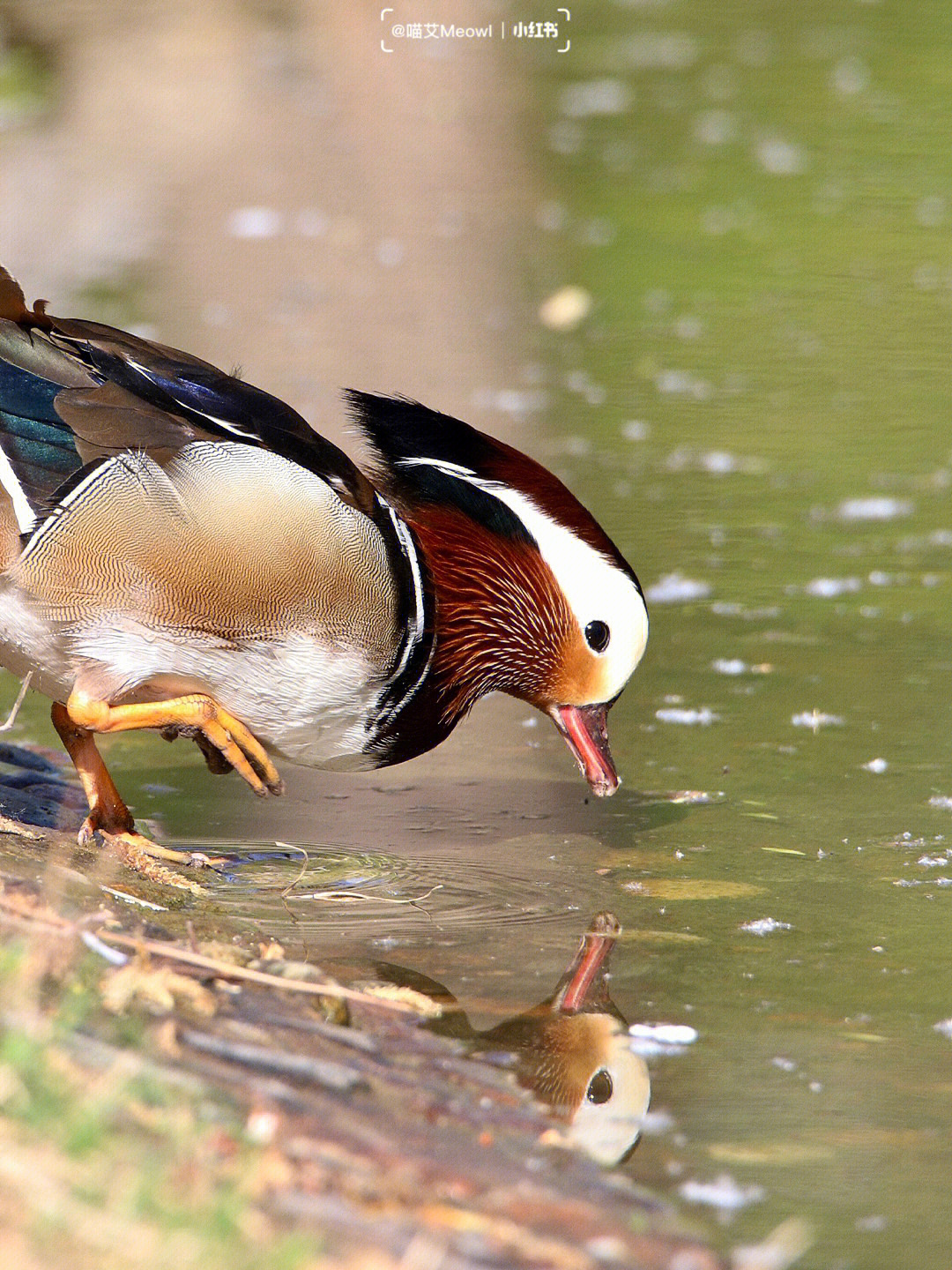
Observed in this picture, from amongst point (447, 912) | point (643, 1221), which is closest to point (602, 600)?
point (447, 912)

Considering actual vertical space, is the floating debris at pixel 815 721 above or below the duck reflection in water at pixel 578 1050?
below

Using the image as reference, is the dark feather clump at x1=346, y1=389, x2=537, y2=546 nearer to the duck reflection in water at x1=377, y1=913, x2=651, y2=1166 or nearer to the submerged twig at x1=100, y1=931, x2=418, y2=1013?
the duck reflection in water at x1=377, y1=913, x2=651, y2=1166

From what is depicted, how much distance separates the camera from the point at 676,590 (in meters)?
6.43

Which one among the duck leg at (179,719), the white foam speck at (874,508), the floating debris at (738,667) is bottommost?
the floating debris at (738,667)

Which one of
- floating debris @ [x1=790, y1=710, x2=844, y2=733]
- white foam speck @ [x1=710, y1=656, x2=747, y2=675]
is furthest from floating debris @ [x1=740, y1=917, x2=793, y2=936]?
white foam speck @ [x1=710, y1=656, x2=747, y2=675]

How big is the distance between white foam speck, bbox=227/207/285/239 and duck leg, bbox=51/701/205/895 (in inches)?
330

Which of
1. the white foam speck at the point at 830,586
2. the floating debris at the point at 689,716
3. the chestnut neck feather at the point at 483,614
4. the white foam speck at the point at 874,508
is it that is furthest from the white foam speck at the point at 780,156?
the chestnut neck feather at the point at 483,614

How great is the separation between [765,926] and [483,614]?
102 cm

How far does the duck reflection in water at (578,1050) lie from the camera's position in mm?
3141

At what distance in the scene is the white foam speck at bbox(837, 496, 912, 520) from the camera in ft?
23.4

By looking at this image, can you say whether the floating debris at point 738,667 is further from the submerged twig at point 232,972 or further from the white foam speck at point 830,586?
the submerged twig at point 232,972

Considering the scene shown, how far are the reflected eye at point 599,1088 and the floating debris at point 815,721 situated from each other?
84.5 inches

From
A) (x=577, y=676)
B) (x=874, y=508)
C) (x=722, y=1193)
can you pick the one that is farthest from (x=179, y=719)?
(x=874, y=508)

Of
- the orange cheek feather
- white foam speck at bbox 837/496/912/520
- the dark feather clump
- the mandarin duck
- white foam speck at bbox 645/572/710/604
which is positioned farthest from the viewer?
white foam speck at bbox 837/496/912/520
